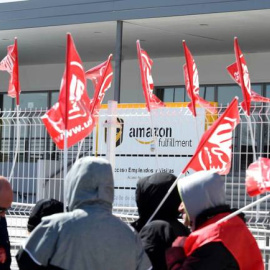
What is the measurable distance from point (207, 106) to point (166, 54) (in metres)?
10.6

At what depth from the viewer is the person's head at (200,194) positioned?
3.88 meters

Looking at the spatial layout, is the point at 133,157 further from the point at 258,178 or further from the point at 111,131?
the point at 258,178

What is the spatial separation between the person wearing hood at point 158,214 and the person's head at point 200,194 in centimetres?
21

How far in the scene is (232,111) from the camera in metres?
5.97

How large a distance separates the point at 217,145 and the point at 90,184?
9.12ft

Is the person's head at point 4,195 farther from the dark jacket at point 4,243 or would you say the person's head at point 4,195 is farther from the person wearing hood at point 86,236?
the person wearing hood at point 86,236


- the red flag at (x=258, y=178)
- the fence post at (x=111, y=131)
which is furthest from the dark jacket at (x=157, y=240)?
the fence post at (x=111, y=131)

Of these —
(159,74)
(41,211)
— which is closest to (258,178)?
(41,211)

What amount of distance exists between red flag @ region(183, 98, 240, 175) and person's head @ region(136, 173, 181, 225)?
1.28 m

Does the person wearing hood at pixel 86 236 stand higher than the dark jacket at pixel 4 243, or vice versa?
the person wearing hood at pixel 86 236

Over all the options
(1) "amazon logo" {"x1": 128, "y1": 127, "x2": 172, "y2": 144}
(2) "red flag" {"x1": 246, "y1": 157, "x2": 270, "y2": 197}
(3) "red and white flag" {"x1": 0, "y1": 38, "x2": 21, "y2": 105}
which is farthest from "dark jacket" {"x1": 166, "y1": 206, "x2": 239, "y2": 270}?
(1) "amazon logo" {"x1": 128, "y1": 127, "x2": 172, "y2": 144}

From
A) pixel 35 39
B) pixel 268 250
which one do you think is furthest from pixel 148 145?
pixel 35 39

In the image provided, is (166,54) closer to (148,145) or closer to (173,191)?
(148,145)

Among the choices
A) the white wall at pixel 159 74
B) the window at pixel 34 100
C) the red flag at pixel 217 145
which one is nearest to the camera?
the red flag at pixel 217 145
